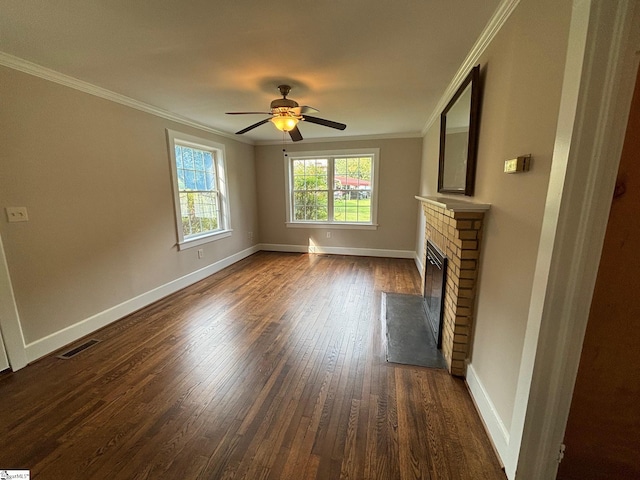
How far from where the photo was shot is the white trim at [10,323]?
204 cm

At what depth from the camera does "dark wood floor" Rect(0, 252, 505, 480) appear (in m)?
1.37


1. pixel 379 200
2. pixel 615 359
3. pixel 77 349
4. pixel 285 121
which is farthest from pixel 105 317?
pixel 379 200

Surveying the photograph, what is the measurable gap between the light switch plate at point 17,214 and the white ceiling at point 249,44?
1140mm

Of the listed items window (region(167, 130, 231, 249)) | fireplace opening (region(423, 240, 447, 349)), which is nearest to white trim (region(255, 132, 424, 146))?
window (region(167, 130, 231, 249))

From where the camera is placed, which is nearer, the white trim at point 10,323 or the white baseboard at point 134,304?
the white trim at point 10,323

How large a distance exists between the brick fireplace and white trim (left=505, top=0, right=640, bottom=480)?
69 centimetres

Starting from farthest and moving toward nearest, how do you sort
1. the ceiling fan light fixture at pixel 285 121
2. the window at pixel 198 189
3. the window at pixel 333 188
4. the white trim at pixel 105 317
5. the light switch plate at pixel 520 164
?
the window at pixel 333 188 < the window at pixel 198 189 < the ceiling fan light fixture at pixel 285 121 < the white trim at pixel 105 317 < the light switch plate at pixel 520 164

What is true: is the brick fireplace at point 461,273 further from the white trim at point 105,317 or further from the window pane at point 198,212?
the window pane at point 198,212

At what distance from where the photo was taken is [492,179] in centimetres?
162

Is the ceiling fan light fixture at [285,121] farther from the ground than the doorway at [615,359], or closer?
farther from the ground

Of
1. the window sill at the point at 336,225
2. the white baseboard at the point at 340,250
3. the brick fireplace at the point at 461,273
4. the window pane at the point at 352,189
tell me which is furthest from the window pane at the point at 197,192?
the brick fireplace at the point at 461,273

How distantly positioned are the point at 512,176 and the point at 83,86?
357 centimetres

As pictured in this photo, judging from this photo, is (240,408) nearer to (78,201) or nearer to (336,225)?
(78,201)

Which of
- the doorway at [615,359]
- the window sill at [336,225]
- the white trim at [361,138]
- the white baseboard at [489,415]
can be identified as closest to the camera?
the doorway at [615,359]
